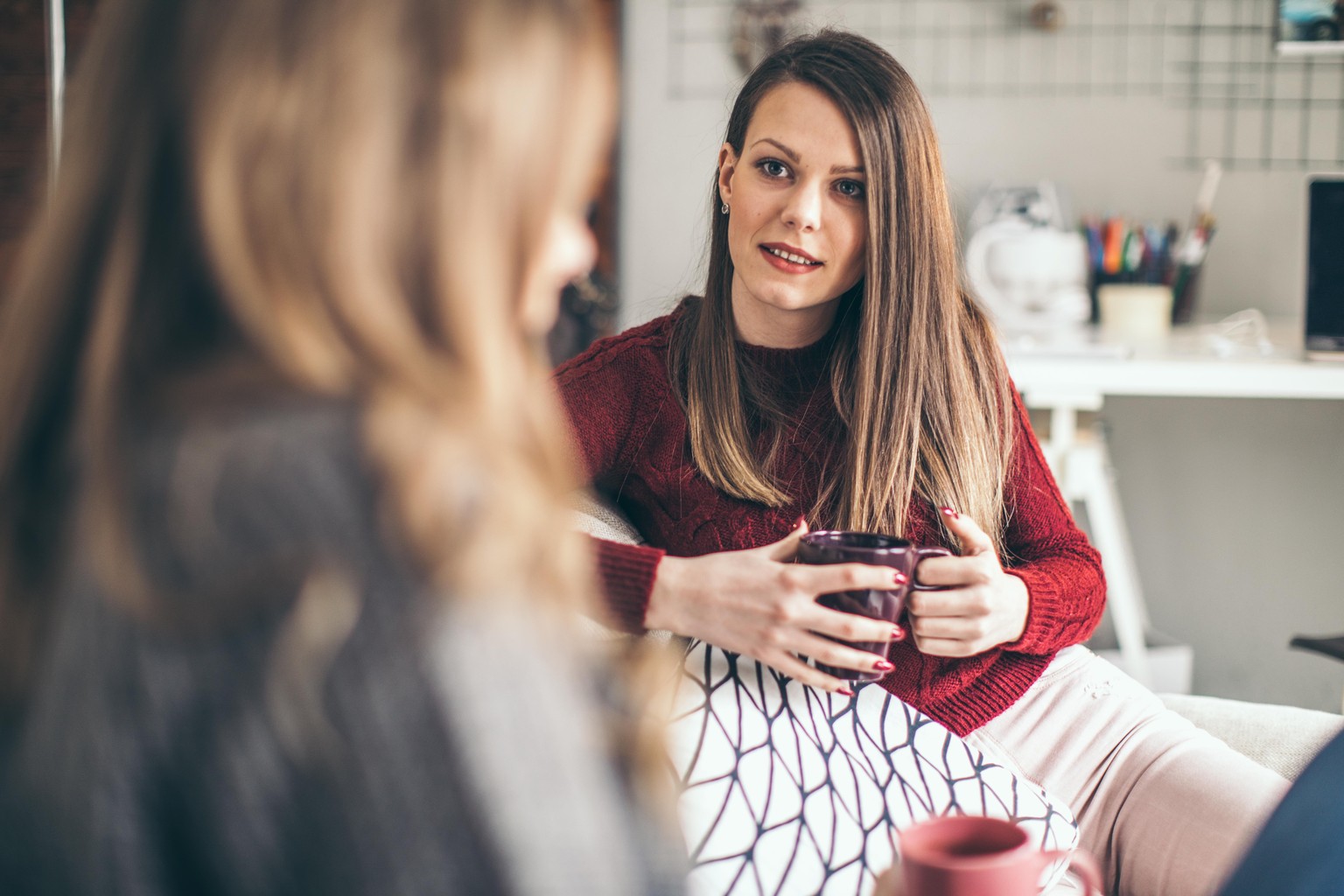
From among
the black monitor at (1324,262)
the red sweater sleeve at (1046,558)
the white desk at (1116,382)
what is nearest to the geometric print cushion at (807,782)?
the red sweater sleeve at (1046,558)

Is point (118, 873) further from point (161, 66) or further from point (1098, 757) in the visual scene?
point (1098, 757)

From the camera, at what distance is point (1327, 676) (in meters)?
2.27

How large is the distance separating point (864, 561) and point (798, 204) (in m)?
0.44

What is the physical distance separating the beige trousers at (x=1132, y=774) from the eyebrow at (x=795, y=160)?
1.73ft

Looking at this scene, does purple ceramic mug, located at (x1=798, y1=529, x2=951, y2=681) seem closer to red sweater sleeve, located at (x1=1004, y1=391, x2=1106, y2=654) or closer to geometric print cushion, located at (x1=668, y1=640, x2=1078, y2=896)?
geometric print cushion, located at (x1=668, y1=640, x2=1078, y2=896)

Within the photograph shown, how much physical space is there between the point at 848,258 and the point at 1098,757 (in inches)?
21.1

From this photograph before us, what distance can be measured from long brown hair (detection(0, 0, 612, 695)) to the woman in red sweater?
566 mm

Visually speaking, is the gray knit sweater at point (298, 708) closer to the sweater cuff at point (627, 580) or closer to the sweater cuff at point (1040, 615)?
the sweater cuff at point (627, 580)

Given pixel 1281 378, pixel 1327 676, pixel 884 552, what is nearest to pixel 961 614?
pixel 884 552

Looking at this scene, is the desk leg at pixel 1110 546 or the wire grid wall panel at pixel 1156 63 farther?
the wire grid wall panel at pixel 1156 63

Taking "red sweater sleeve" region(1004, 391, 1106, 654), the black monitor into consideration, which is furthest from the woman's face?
the black monitor

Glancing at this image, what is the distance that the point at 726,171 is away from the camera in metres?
1.24

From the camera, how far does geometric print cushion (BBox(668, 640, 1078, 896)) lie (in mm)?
826

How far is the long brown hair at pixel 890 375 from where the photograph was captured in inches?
43.4
